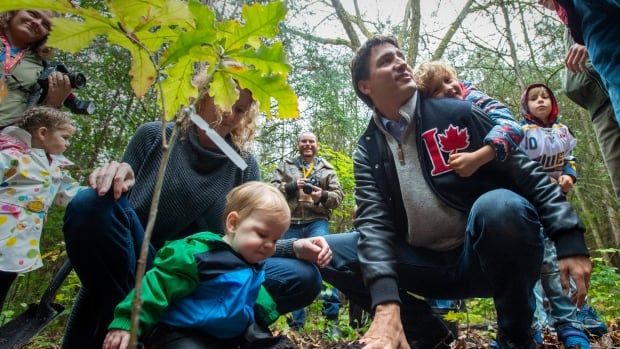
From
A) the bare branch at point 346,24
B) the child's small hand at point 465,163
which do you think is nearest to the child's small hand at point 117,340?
the child's small hand at point 465,163

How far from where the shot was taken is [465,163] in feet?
6.27

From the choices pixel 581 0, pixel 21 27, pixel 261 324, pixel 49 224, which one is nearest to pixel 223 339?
pixel 261 324

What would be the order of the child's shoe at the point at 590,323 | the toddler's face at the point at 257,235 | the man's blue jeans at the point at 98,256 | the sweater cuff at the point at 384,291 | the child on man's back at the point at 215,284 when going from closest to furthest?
1. the child on man's back at the point at 215,284
2. the man's blue jeans at the point at 98,256
3. the toddler's face at the point at 257,235
4. the sweater cuff at the point at 384,291
5. the child's shoe at the point at 590,323

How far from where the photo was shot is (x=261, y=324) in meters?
1.74

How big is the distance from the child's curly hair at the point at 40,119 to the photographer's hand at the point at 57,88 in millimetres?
68

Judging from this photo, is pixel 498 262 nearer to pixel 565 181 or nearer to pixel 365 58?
pixel 365 58

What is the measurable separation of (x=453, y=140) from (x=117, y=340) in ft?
5.48

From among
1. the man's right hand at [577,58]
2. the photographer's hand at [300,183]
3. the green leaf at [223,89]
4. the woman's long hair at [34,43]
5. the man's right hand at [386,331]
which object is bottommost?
the man's right hand at [386,331]

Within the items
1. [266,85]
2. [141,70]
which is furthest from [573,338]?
[141,70]

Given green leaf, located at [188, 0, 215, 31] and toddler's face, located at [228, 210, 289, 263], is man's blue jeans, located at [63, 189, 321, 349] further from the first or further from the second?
green leaf, located at [188, 0, 215, 31]

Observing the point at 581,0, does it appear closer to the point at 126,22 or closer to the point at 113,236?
the point at 126,22

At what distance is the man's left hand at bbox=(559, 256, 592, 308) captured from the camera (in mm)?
1546

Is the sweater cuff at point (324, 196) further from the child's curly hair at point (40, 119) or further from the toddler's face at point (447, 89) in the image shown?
the child's curly hair at point (40, 119)

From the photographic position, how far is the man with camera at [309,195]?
4.15 metres
